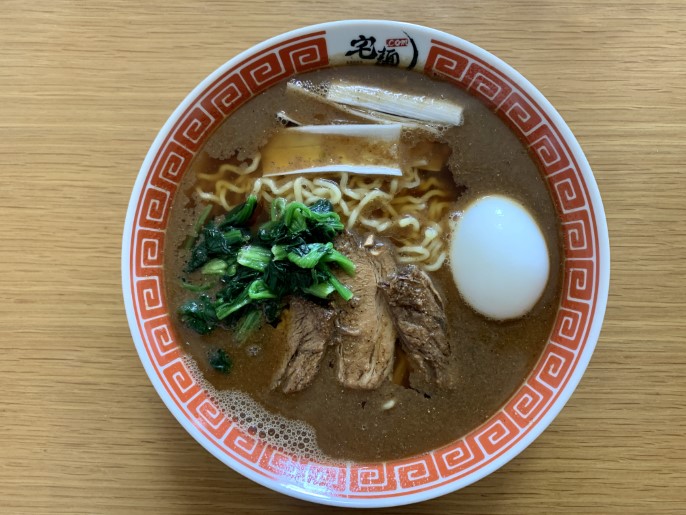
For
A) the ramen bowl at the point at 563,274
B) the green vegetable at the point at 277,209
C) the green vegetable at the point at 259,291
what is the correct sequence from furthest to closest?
1. the green vegetable at the point at 277,209
2. the green vegetable at the point at 259,291
3. the ramen bowl at the point at 563,274

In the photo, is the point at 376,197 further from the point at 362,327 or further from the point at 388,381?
the point at 388,381

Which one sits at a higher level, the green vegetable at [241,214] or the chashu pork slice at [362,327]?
the green vegetable at [241,214]

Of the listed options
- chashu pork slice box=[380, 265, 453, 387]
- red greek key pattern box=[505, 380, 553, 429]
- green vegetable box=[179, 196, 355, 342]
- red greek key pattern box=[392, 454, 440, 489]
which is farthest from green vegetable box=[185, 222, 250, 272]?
red greek key pattern box=[505, 380, 553, 429]

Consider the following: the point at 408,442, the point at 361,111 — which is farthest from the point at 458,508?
the point at 361,111

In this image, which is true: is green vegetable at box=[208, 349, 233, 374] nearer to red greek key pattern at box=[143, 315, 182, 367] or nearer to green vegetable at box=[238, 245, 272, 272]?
red greek key pattern at box=[143, 315, 182, 367]

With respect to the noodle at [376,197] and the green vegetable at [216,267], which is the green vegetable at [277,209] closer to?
the noodle at [376,197]

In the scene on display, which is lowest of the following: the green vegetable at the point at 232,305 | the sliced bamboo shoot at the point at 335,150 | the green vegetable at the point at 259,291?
the green vegetable at the point at 232,305

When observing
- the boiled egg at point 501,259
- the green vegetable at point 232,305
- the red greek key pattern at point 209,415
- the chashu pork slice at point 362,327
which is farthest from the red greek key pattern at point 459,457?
the green vegetable at point 232,305

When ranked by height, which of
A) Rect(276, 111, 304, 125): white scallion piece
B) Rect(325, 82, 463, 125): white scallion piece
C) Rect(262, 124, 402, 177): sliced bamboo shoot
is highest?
Rect(325, 82, 463, 125): white scallion piece
